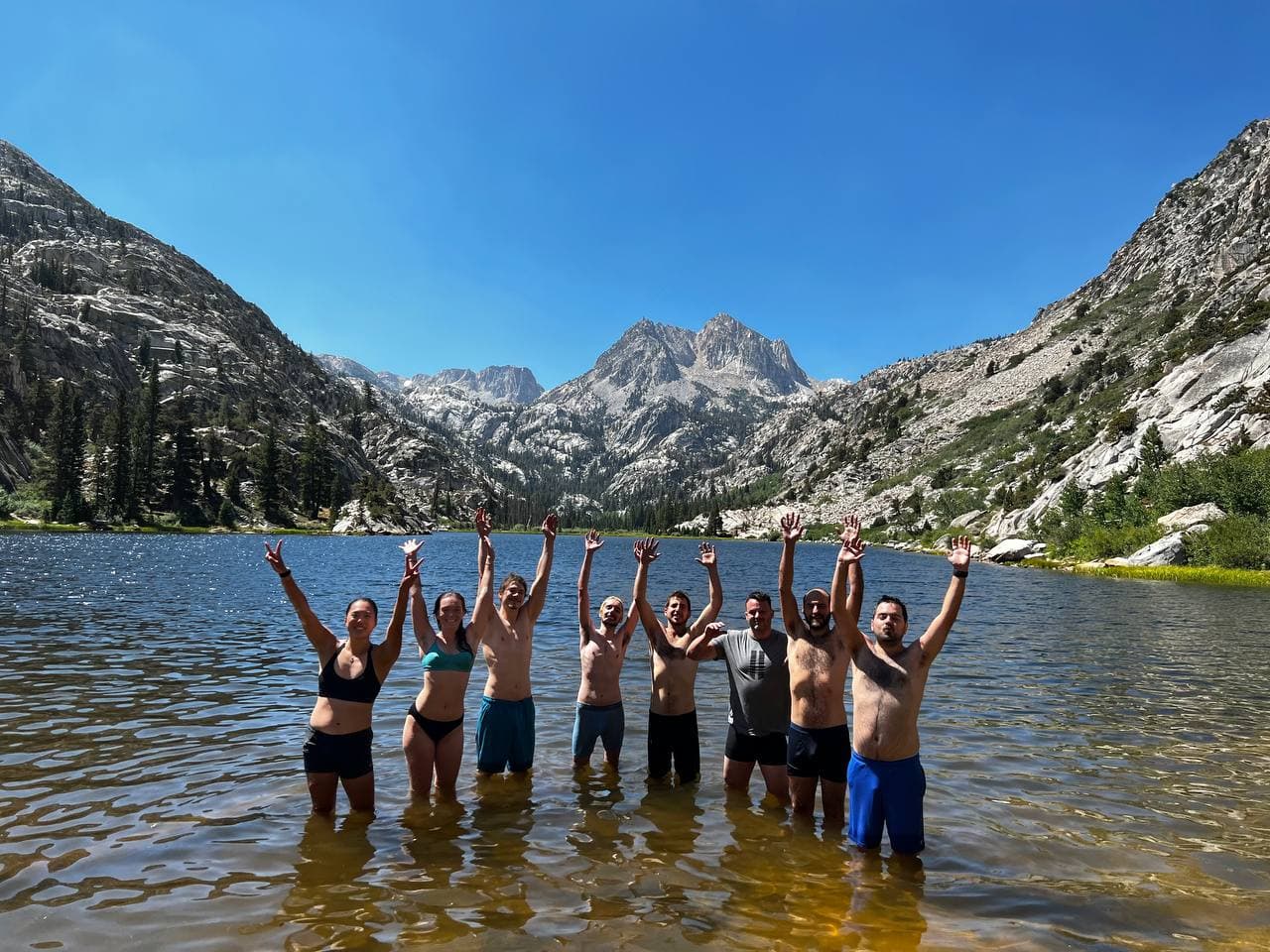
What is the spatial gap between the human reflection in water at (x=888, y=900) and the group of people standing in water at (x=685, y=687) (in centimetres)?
25

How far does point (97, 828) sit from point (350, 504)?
18529 cm

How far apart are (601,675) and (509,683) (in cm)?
160

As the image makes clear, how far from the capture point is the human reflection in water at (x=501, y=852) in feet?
24.8

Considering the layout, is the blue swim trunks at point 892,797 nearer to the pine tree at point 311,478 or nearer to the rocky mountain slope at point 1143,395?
the rocky mountain slope at point 1143,395

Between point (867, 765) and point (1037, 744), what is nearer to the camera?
point (867, 765)

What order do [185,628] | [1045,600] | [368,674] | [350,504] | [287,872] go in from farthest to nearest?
1. [350,504]
2. [1045,600]
3. [185,628]
4. [368,674]
5. [287,872]

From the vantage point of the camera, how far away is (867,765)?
881cm

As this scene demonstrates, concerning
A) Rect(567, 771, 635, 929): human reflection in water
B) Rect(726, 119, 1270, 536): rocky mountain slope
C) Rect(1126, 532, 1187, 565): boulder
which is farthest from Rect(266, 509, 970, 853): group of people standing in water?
Rect(726, 119, 1270, 536): rocky mountain slope

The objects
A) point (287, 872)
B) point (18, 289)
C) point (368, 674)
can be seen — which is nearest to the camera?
point (287, 872)

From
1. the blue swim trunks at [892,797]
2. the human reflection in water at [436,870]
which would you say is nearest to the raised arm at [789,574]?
the blue swim trunks at [892,797]

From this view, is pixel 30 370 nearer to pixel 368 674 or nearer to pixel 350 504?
pixel 350 504

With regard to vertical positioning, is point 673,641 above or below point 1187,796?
above

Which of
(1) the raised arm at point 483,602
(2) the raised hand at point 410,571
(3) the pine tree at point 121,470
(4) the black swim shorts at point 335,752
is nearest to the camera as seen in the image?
(2) the raised hand at point 410,571

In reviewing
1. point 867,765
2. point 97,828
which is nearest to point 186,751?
point 97,828
